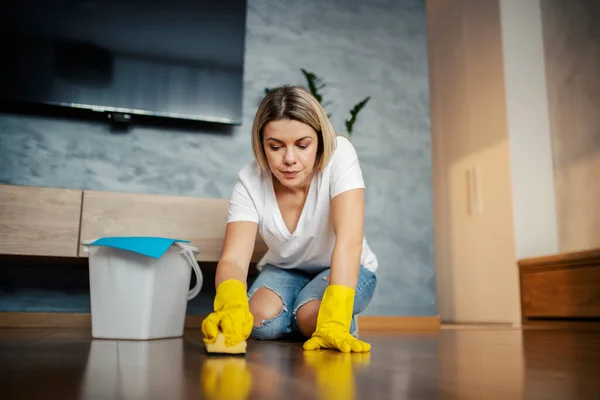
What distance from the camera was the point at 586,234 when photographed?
2631mm

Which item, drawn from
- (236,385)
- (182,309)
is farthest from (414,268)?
(236,385)

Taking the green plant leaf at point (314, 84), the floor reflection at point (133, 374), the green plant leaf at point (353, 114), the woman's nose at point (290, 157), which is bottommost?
the floor reflection at point (133, 374)

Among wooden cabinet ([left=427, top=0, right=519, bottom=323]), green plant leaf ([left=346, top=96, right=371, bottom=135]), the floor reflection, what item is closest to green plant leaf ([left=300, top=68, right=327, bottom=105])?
green plant leaf ([left=346, top=96, right=371, bottom=135])

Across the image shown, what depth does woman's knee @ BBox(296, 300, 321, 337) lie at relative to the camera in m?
1.38

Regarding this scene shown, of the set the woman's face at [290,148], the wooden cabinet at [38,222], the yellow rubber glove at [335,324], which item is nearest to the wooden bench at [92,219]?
the wooden cabinet at [38,222]

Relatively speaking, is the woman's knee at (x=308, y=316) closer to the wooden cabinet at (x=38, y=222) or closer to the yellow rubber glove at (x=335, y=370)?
the yellow rubber glove at (x=335, y=370)

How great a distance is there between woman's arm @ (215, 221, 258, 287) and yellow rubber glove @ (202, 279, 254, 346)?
8 cm

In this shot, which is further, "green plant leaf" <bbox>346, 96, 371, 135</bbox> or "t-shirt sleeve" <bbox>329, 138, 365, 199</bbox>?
"green plant leaf" <bbox>346, 96, 371, 135</bbox>

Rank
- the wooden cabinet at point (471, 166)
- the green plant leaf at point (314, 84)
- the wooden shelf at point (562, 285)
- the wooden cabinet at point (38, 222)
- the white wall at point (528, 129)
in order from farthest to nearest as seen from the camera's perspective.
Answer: the wooden cabinet at point (471, 166), the white wall at point (528, 129), the green plant leaf at point (314, 84), the wooden shelf at point (562, 285), the wooden cabinet at point (38, 222)

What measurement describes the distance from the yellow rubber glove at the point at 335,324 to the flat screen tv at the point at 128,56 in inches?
53.7

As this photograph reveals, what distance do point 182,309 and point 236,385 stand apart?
1.03 metres

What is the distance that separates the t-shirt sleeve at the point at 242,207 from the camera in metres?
1.37

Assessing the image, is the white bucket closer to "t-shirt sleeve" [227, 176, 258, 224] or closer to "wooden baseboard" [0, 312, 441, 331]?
"t-shirt sleeve" [227, 176, 258, 224]

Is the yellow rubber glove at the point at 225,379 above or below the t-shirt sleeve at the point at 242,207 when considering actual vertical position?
below
